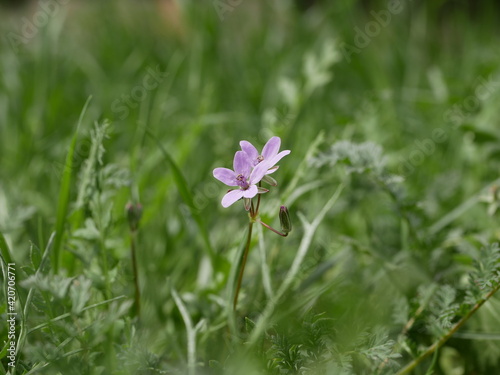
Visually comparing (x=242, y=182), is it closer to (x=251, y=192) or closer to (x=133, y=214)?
(x=251, y=192)

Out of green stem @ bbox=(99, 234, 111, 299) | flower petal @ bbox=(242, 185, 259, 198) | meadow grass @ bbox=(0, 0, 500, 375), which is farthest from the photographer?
green stem @ bbox=(99, 234, 111, 299)

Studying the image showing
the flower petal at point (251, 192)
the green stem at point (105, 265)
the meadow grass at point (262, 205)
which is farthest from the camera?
the green stem at point (105, 265)

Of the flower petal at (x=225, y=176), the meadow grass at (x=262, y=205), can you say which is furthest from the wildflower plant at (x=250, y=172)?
the meadow grass at (x=262, y=205)

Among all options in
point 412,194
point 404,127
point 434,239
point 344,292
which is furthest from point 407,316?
point 404,127

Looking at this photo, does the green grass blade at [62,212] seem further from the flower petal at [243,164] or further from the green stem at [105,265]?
the flower petal at [243,164]

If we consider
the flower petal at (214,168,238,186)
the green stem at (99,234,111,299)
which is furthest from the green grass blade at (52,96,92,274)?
the flower petal at (214,168,238,186)

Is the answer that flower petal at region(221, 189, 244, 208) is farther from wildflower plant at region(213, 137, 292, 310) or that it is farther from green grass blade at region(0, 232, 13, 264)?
green grass blade at region(0, 232, 13, 264)

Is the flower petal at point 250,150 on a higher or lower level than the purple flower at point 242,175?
higher
